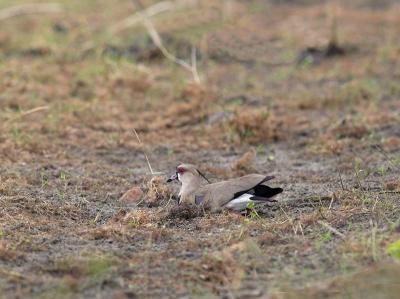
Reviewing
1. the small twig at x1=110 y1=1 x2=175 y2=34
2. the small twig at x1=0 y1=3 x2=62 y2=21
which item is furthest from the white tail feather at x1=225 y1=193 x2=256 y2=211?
the small twig at x1=0 y1=3 x2=62 y2=21

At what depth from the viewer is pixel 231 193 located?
230 inches

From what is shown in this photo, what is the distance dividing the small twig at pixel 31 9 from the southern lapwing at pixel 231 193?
26.3ft

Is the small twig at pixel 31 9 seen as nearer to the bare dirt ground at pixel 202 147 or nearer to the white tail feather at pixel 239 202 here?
the bare dirt ground at pixel 202 147

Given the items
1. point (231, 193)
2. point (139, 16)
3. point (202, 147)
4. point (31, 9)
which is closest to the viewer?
point (231, 193)

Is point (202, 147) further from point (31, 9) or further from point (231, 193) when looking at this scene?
point (31, 9)

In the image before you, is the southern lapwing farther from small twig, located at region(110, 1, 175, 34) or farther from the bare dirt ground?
small twig, located at region(110, 1, 175, 34)

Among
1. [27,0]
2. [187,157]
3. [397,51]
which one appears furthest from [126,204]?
[27,0]

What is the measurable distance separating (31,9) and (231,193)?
352 inches

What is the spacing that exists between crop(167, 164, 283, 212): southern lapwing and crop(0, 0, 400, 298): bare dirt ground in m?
0.13

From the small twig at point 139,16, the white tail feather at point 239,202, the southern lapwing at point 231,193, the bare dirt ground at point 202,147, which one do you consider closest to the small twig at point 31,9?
the bare dirt ground at point 202,147

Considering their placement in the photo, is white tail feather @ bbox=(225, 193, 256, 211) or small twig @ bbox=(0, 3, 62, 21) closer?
white tail feather @ bbox=(225, 193, 256, 211)

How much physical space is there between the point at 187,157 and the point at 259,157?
0.62 metres

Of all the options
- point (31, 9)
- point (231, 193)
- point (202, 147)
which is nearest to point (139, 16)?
point (31, 9)

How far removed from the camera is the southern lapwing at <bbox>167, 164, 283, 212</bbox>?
5.84m
